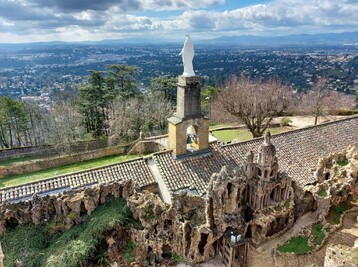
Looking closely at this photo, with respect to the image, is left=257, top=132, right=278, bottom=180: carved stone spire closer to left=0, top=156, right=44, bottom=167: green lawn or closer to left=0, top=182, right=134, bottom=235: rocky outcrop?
left=0, top=182, right=134, bottom=235: rocky outcrop

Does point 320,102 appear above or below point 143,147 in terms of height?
above

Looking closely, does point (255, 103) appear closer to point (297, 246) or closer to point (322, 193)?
point (322, 193)

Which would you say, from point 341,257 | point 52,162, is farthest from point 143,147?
point 341,257

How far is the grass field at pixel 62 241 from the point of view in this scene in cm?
1493

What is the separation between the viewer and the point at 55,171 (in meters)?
30.4

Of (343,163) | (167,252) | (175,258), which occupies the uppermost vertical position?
(343,163)

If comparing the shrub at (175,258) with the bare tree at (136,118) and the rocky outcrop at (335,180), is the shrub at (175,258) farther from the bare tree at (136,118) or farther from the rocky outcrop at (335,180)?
the bare tree at (136,118)

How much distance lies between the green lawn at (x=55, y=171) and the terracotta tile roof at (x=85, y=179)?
9.88 metres

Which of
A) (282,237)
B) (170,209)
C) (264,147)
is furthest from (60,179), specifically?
(282,237)

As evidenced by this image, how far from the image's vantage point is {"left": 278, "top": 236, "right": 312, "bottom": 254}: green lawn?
1593 cm

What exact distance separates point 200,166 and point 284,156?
7.83 m

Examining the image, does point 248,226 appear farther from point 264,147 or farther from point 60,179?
point 60,179

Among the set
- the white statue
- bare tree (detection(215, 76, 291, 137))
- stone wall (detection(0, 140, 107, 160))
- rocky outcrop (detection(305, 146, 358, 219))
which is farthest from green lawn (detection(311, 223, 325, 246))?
stone wall (detection(0, 140, 107, 160))

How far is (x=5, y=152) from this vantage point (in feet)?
119
